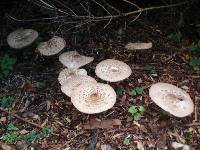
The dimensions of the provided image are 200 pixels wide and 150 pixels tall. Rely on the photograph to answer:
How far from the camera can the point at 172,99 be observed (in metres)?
3.62

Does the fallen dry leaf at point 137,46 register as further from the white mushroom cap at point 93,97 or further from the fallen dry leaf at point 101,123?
the fallen dry leaf at point 101,123

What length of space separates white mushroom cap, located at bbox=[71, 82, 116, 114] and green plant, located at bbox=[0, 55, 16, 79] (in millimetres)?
1092

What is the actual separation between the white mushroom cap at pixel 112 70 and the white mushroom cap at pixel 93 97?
113 millimetres

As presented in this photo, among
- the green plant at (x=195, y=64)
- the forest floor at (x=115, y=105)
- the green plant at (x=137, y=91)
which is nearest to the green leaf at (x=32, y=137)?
the forest floor at (x=115, y=105)

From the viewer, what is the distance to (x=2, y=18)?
5098 millimetres

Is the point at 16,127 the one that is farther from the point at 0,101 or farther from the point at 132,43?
the point at 132,43

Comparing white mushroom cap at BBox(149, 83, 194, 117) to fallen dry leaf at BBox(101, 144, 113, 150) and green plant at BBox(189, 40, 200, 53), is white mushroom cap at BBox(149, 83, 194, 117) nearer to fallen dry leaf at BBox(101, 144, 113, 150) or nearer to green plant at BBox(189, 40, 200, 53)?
fallen dry leaf at BBox(101, 144, 113, 150)

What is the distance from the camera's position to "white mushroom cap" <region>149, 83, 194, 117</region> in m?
3.51

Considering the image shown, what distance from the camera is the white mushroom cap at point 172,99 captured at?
3.51m

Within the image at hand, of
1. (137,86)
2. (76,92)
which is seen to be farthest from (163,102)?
(76,92)

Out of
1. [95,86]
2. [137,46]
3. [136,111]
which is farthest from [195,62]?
[95,86]

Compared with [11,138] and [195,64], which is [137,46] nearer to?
[195,64]

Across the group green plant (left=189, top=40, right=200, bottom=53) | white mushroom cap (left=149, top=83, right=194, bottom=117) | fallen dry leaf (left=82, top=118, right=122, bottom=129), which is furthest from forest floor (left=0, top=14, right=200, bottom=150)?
white mushroom cap (left=149, top=83, right=194, bottom=117)

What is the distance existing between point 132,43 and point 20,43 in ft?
4.67
